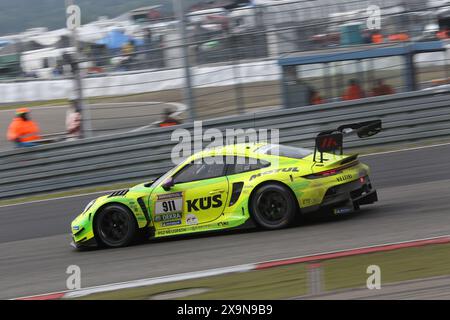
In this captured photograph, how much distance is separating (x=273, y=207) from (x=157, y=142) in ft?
20.0

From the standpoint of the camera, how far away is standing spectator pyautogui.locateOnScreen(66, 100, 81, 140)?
1568cm

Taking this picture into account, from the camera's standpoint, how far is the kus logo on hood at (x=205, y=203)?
9.52 meters

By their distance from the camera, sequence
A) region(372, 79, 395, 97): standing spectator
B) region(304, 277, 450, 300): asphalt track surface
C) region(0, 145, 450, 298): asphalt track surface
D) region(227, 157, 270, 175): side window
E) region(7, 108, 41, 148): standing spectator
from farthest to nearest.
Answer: region(7, 108, 41, 148): standing spectator
region(372, 79, 395, 97): standing spectator
region(227, 157, 270, 175): side window
region(0, 145, 450, 298): asphalt track surface
region(304, 277, 450, 300): asphalt track surface

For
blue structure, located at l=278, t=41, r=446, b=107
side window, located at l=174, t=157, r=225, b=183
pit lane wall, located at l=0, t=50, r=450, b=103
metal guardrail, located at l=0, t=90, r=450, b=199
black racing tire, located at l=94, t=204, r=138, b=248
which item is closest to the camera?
side window, located at l=174, t=157, r=225, b=183

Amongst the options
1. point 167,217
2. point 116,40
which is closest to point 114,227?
point 167,217

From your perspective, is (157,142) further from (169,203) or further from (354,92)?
(169,203)

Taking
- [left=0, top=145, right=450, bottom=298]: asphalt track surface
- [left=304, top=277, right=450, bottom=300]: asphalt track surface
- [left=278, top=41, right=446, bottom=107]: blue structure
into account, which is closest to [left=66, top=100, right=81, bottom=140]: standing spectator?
[left=0, top=145, right=450, bottom=298]: asphalt track surface

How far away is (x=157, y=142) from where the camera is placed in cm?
1509

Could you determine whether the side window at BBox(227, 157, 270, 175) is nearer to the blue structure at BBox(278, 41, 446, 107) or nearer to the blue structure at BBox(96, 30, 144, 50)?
the blue structure at BBox(278, 41, 446, 107)

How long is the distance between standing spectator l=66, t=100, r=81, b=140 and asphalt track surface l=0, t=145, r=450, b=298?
3.98m

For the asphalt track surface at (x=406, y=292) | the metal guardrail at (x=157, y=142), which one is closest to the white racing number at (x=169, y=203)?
the asphalt track surface at (x=406, y=292)

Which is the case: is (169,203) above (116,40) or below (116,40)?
below

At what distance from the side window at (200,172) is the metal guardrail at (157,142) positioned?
210 inches
